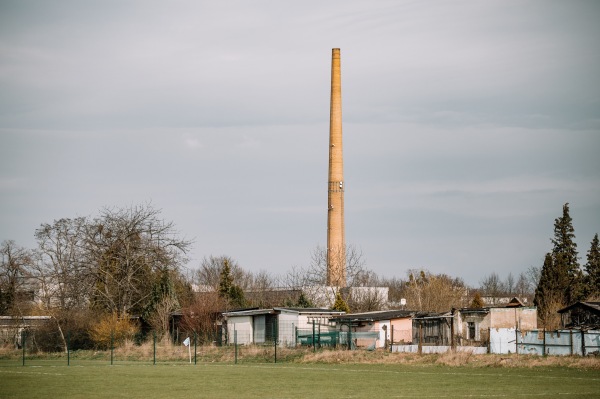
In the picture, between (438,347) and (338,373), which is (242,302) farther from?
(338,373)

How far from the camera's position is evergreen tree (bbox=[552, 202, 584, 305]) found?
7644 cm

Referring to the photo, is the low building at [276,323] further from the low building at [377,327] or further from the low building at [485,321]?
the low building at [485,321]

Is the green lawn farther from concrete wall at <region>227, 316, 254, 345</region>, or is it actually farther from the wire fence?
Result: concrete wall at <region>227, 316, 254, 345</region>

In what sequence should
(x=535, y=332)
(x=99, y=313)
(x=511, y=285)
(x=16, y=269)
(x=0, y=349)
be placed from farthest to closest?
(x=511, y=285) → (x=16, y=269) → (x=99, y=313) → (x=0, y=349) → (x=535, y=332)

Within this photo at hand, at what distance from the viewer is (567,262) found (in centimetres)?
7888

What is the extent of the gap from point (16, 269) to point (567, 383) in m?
65.9

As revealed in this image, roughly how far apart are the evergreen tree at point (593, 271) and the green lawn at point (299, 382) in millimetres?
43171

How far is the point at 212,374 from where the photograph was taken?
35156 mm

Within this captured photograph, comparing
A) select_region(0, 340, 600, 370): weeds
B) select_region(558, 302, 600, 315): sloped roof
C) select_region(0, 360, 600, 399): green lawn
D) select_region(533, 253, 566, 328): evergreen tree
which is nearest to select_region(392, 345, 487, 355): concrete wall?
select_region(0, 340, 600, 370): weeds

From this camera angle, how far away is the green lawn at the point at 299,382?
25.6m

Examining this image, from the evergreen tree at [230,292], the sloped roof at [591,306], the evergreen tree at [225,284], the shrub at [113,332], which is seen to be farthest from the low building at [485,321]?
the evergreen tree at [225,284]

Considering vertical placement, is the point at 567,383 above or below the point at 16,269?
below

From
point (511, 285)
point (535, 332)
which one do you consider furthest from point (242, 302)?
point (511, 285)

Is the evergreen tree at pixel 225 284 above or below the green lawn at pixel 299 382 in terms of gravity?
above
